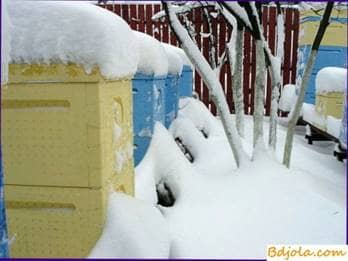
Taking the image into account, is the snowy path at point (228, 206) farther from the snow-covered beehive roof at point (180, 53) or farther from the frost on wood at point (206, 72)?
the snow-covered beehive roof at point (180, 53)

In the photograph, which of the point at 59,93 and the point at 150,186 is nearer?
the point at 59,93

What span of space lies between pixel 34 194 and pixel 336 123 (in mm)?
4254

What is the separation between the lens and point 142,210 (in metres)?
2.24

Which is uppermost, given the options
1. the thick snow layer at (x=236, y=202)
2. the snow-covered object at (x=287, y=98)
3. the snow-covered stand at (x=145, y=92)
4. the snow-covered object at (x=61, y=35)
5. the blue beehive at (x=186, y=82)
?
the snow-covered object at (x=61, y=35)

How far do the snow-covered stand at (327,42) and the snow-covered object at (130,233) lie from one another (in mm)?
5498

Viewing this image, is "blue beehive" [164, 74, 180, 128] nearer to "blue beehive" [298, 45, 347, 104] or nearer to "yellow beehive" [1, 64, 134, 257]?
"yellow beehive" [1, 64, 134, 257]

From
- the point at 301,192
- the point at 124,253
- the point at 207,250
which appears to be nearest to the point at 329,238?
the point at 301,192

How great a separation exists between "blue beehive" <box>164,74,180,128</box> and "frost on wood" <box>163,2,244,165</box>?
802mm

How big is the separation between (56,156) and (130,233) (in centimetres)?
50

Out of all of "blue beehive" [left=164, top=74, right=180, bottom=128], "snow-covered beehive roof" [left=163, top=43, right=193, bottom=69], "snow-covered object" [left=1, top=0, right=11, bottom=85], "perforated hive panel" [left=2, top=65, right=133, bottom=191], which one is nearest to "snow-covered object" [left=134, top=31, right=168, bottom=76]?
"blue beehive" [left=164, top=74, right=180, bottom=128]

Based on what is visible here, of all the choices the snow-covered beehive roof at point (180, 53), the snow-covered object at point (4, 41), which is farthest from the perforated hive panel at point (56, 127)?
the snow-covered beehive roof at point (180, 53)

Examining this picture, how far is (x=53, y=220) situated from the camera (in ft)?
6.66

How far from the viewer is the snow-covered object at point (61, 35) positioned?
189 cm

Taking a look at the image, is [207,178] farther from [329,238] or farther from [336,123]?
[336,123]
